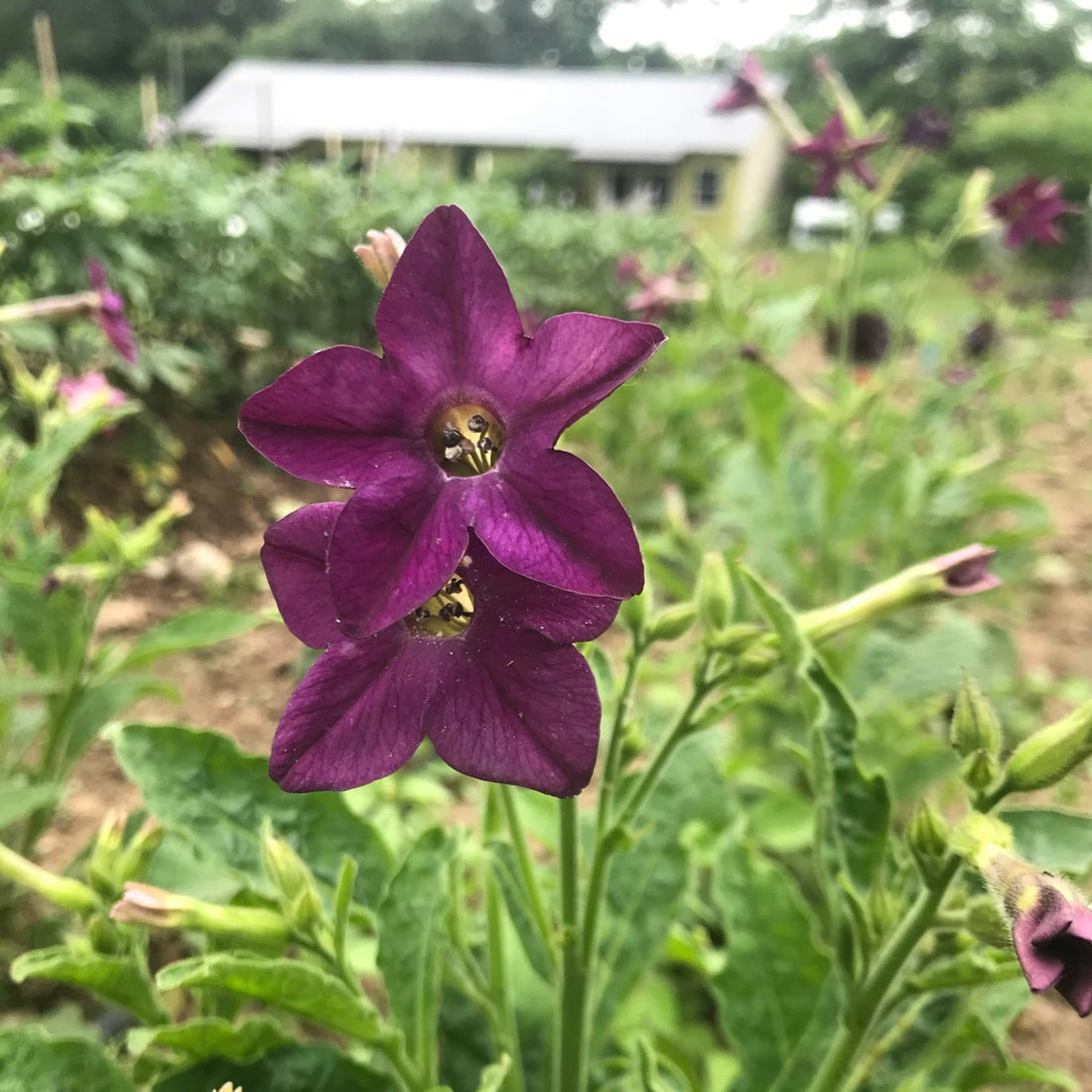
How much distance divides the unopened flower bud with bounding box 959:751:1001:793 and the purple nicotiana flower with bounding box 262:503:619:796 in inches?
13.9

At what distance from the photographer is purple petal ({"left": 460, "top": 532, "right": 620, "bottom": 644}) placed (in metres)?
0.59

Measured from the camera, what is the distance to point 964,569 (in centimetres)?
88

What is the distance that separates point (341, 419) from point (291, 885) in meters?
0.49

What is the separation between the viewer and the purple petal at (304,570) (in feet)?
2.10

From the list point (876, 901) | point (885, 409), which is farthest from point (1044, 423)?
point (876, 901)

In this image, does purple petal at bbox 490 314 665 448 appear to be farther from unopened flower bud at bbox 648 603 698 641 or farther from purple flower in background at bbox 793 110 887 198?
purple flower in background at bbox 793 110 887 198

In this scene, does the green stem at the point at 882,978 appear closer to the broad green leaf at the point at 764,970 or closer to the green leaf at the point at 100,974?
the broad green leaf at the point at 764,970

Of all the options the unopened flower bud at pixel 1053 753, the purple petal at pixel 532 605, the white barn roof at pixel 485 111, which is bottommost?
the white barn roof at pixel 485 111

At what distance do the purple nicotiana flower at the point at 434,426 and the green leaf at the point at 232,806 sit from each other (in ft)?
1.83

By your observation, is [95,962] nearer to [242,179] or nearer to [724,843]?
[724,843]

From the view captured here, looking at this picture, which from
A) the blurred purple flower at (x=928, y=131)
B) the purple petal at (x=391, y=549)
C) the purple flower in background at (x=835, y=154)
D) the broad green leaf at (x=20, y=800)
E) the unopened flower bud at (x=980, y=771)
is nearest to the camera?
the purple petal at (x=391, y=549)

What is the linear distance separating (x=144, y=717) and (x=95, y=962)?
1.95 meters

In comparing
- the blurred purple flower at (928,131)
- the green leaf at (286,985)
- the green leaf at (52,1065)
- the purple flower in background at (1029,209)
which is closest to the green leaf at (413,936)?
the green leaf at (286,985)

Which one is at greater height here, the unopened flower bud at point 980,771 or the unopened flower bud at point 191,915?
the unopened flower bud at point 980,771
